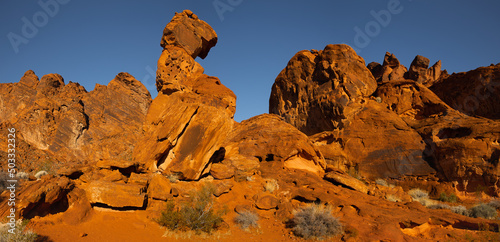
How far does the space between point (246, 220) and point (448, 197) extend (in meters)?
14.6

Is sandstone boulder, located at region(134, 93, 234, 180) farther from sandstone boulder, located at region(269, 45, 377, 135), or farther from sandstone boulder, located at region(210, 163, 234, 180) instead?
sandstone boulder, located at region(269, 45, 377, 135)

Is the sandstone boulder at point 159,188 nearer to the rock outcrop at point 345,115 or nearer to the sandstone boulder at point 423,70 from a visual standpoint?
the rock outcrop at point 345,115

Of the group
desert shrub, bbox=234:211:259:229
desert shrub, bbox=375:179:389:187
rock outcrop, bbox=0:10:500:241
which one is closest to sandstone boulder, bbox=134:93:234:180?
rock outcrop, bbox=0:10:500:241

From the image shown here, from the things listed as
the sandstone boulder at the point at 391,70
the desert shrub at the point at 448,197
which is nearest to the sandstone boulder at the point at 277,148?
the desert shrub at the point at 448,197

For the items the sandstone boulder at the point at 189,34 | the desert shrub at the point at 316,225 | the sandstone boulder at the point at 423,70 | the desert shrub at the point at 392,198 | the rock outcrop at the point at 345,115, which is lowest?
the desert shrub at the point at 316,225

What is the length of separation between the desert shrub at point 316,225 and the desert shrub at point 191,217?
7.92 ft

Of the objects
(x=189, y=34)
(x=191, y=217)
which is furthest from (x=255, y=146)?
(x=189, y=34)

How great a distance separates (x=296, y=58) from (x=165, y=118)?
21.1 m

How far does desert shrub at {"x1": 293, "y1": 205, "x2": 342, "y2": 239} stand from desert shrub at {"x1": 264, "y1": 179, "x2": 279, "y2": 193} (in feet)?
8.01

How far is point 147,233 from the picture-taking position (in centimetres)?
709

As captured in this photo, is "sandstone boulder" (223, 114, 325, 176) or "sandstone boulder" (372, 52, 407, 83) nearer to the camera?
"sandstone boulder" (223, 114, 325, 176)

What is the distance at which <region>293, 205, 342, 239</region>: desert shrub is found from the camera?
783 centimetres

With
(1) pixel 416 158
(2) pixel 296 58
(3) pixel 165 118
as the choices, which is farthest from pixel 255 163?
(2) pixel 296 58

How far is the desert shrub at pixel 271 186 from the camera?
35.8ft
